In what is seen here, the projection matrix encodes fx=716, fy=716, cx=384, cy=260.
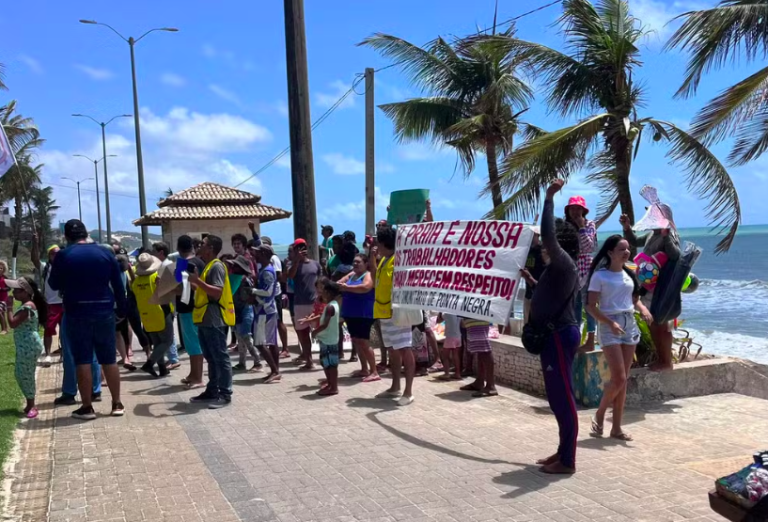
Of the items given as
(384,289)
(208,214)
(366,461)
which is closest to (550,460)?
(366,461)

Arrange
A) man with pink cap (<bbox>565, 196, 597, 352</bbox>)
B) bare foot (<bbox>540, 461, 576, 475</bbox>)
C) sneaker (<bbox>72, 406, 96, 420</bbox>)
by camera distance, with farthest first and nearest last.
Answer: man with pink cap (<bbox>565, 196, 597, 352</bbox>)
sneaker (<bbox>72, 406, 96, 420</bbox>)
bare foot (<bbox>540, 461, 576, 475</bbox>)

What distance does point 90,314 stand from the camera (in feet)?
22.7

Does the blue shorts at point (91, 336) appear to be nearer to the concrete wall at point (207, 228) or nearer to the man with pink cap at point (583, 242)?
the man with pink cap at point (583, 242)

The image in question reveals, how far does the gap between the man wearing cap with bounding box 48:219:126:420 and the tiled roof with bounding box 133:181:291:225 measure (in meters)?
17.0

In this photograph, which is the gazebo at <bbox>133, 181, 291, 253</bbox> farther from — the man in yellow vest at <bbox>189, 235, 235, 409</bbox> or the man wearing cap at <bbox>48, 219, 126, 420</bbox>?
the man wearing cap at <bbox>48, 219, 126, 420</bbox>

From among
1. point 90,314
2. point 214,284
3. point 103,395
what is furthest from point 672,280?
point 103,395

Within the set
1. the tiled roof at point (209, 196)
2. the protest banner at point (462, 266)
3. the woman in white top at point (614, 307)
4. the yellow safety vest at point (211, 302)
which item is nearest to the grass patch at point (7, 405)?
the yellow safety vest at point (211, 302)

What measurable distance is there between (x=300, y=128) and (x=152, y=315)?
166 inches

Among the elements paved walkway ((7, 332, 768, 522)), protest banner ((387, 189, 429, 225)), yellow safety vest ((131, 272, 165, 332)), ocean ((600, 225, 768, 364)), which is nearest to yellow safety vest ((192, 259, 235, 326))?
paved walkway ((7, 332, 768, 522))

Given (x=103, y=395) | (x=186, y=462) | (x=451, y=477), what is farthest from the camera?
(x=103, y=395)

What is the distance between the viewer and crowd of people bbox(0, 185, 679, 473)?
17.6ft

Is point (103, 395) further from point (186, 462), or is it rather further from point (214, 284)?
point (186, 462)

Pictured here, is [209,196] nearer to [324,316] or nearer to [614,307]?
[324,316]

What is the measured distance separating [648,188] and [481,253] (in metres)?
2.28
